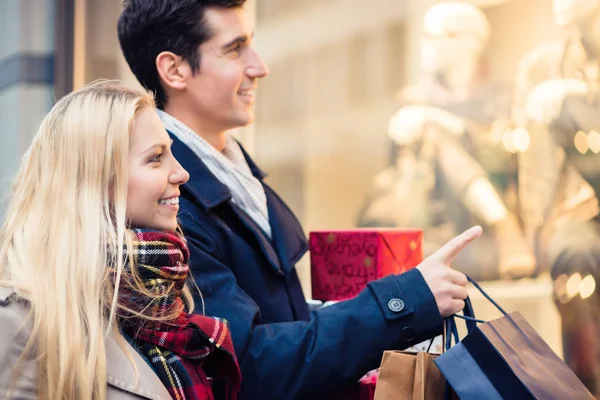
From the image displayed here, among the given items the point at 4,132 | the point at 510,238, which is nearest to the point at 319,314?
the point at 510,238

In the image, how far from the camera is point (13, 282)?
1.75 metres

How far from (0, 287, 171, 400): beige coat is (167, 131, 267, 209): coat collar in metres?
0.57

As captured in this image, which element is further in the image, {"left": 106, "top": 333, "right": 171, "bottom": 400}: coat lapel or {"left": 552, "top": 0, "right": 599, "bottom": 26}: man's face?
{"left": 552, "top": 0, "right": 599, "bottom": 26}: man's face

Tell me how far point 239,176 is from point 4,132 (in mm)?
2634

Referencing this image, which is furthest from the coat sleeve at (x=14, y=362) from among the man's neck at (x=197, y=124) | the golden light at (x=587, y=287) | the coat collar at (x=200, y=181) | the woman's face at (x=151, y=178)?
the golden light at (x=587, y=287)

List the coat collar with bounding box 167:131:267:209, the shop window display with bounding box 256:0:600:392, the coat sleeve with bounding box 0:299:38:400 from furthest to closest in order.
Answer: the shop window display with bounding box 256:0:600:392 < the coat collar with bounding box 167:131:267:209 < the coat sleeve with bounding box 0:299:38:400

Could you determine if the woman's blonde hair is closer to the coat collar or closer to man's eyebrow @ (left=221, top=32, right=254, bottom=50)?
the coat collar

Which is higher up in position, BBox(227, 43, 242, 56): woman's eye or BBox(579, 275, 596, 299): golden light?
BBox(227, 43, 242, 56): woman's eye

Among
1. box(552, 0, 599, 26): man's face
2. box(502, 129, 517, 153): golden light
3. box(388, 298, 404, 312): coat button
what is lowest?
box(388, 298, 404, 312): coat button

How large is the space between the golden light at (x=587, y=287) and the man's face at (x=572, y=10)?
91 centimetres

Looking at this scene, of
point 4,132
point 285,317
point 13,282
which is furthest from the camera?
point 4,132

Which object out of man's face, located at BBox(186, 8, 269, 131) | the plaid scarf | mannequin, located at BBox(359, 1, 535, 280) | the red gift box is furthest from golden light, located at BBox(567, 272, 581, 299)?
the plaid scarf

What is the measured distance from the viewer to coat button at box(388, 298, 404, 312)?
2.04 meters

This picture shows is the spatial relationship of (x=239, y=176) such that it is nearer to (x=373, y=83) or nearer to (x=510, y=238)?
(x=510, y=238)
